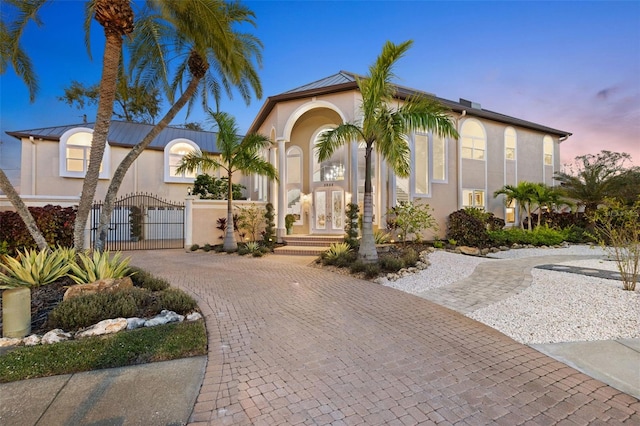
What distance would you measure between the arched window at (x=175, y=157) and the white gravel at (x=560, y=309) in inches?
659

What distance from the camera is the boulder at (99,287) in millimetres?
5070

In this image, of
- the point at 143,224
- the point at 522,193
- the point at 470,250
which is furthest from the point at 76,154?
the point at 522,193

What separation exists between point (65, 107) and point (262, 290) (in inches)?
1116

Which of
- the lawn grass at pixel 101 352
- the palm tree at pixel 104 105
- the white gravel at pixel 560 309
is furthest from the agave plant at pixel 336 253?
the palm tree at pixel 104 105

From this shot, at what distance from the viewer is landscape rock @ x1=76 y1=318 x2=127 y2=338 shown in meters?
4.19

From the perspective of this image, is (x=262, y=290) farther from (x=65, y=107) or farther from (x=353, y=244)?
(x=65, y=107)

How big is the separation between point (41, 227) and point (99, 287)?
7.99 metres

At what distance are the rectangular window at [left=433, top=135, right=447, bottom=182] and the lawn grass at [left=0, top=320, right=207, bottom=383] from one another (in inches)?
561

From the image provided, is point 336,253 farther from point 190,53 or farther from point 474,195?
point 474,195

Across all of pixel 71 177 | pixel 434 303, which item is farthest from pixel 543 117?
pixel 71 177

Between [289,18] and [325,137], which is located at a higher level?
[289,18]

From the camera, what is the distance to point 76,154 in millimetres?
17719

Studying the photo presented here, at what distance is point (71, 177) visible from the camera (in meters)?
17.5

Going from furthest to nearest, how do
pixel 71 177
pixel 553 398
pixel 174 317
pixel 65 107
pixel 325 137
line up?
pixel 65 107 → pixel 71 177 → pixel 325 137 → pixel 174 317 → pixel 553 398
